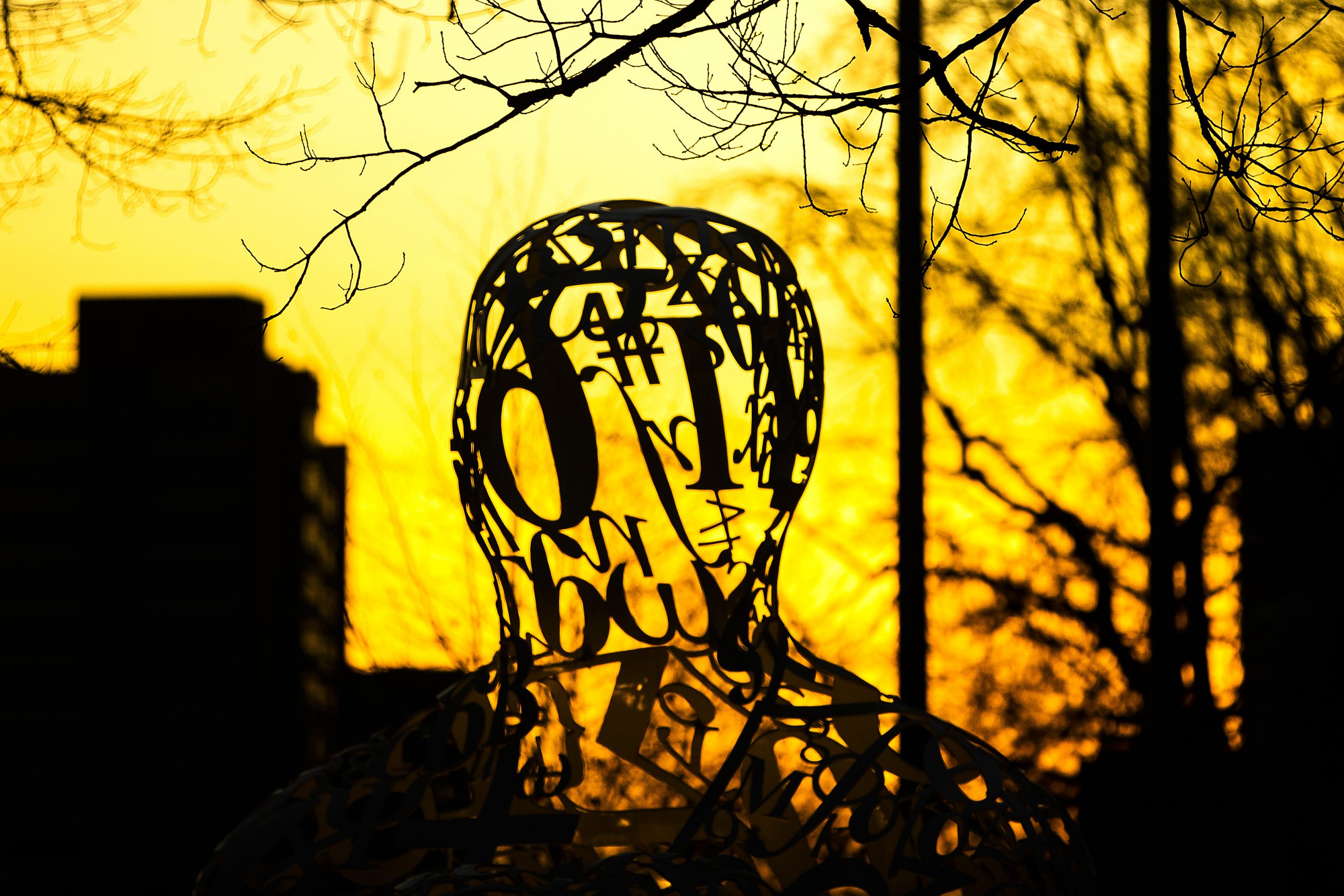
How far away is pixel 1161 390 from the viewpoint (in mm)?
2812

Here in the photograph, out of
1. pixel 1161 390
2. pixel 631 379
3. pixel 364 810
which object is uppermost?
pixel 1161 390

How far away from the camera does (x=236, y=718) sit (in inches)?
149

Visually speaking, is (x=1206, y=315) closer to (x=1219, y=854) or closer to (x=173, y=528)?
(x=1219, y=854)

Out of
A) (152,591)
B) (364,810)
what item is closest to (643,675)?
(364,810)

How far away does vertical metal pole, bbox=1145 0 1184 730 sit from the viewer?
273 cm

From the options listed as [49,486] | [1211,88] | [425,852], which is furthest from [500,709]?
[49,486]

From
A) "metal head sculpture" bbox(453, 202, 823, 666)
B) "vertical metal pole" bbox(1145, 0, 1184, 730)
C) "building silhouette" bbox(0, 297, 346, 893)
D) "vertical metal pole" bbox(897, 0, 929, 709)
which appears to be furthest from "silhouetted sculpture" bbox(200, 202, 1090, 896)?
"building silhouette" bbox(0, 297, 346, 893)

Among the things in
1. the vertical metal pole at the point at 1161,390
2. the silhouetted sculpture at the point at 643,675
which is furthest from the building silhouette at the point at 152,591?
the vertical metal pole at the point at 1161,390

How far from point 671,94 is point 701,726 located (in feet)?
3.48

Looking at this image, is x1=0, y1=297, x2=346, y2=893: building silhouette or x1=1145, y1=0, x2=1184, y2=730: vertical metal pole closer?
x1=1145, y1=0, x2=1184, y2=730: vertical metal pole

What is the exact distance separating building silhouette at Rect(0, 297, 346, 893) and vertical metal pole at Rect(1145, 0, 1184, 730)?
89.0 inches

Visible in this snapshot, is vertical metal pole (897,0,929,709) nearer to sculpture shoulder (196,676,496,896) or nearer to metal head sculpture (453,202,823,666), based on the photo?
metal head sculpture (453,202,823,666)

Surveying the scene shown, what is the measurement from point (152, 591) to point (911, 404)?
2882mm

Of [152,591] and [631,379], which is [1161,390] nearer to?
[631,379]
